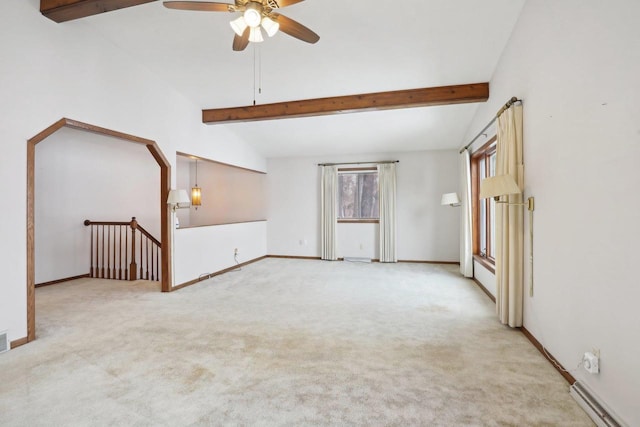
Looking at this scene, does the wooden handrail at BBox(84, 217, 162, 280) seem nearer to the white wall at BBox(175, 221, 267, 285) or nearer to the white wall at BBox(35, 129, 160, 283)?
the white wall at BBox(35, 129, 160, 283)

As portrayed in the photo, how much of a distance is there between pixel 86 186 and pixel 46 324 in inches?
130

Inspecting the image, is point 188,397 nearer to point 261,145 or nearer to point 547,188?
point 547,188

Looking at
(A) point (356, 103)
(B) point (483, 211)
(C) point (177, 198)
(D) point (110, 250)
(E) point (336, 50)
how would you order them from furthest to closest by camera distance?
1. (D) point (110, 250)
2. (B) point (483, 211)
3. (A) point (356, 103)
4. (C) point (177, 198)
5. (E) point (336, 50)

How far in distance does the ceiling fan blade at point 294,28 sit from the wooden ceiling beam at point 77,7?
4.06ft

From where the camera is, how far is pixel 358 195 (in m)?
7.26

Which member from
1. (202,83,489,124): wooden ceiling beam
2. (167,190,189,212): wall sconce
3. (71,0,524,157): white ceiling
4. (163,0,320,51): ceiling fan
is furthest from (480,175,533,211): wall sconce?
(167,190,189,212): wall sconce

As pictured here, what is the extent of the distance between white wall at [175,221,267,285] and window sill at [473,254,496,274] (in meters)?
4.47

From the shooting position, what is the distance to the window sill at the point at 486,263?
13.4ft

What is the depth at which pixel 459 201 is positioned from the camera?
5.90 meters

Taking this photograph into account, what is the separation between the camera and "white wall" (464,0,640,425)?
1.53 metres

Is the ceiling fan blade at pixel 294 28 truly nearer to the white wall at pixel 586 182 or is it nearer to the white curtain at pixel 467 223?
the white wall at pixel 586 182

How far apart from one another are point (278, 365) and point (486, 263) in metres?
3.53

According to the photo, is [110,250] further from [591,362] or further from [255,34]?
[591,362]

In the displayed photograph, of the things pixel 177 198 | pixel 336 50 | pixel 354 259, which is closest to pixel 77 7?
pixel 177 198
